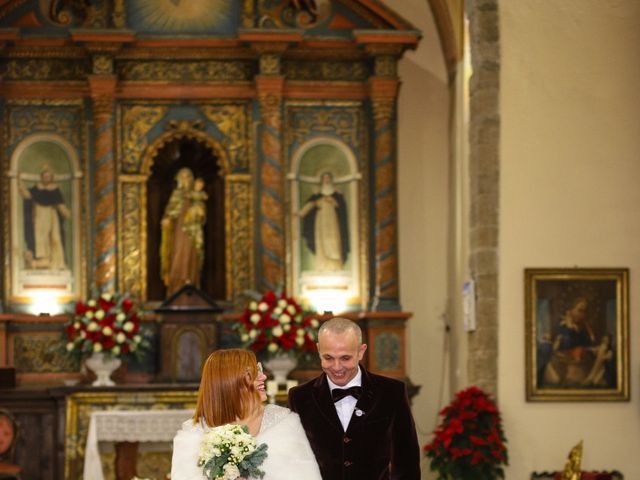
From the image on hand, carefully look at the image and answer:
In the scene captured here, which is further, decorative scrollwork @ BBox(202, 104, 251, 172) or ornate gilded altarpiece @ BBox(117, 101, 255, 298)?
decorative scrollwork @ BBox(202, 104, 251, 172)

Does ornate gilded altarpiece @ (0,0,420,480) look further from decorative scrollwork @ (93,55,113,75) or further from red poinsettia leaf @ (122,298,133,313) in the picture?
red poinsettia leaf @ (122,298,133,313)

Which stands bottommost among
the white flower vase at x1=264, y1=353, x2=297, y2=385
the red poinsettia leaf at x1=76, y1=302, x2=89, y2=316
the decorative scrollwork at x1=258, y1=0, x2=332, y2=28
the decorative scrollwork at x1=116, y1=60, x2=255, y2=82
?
the white flower vase at x1=264, y1=353, x2=297, y2=385

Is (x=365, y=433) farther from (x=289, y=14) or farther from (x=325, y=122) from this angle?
(x=289, y=14)

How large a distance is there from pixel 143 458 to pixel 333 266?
276cm

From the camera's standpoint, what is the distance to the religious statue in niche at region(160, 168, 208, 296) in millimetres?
13312

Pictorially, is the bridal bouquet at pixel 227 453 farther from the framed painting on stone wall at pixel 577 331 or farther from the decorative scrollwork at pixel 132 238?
the decorative scrollwork at pixel 132 238

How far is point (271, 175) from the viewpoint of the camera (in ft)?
44.1

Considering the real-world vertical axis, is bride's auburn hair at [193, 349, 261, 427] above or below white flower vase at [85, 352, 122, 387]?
above

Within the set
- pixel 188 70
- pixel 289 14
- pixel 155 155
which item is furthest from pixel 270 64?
pixel 155 155

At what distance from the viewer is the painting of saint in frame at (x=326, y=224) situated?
1362 cm

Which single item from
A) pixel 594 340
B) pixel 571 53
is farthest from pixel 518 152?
pixel 594 340

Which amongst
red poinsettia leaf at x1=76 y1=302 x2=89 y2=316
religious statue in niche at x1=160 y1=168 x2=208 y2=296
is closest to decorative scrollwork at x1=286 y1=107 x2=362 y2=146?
religious statue in niche at x1=160 y1=168 x2=208 y2=296

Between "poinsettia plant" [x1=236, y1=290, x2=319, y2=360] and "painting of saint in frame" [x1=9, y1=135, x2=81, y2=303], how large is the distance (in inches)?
77.9

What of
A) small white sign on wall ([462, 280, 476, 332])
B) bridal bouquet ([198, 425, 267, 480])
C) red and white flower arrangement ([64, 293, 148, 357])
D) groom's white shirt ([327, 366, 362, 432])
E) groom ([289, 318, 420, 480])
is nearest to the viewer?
bridal bouquet ([198, 425, 267, 480])
